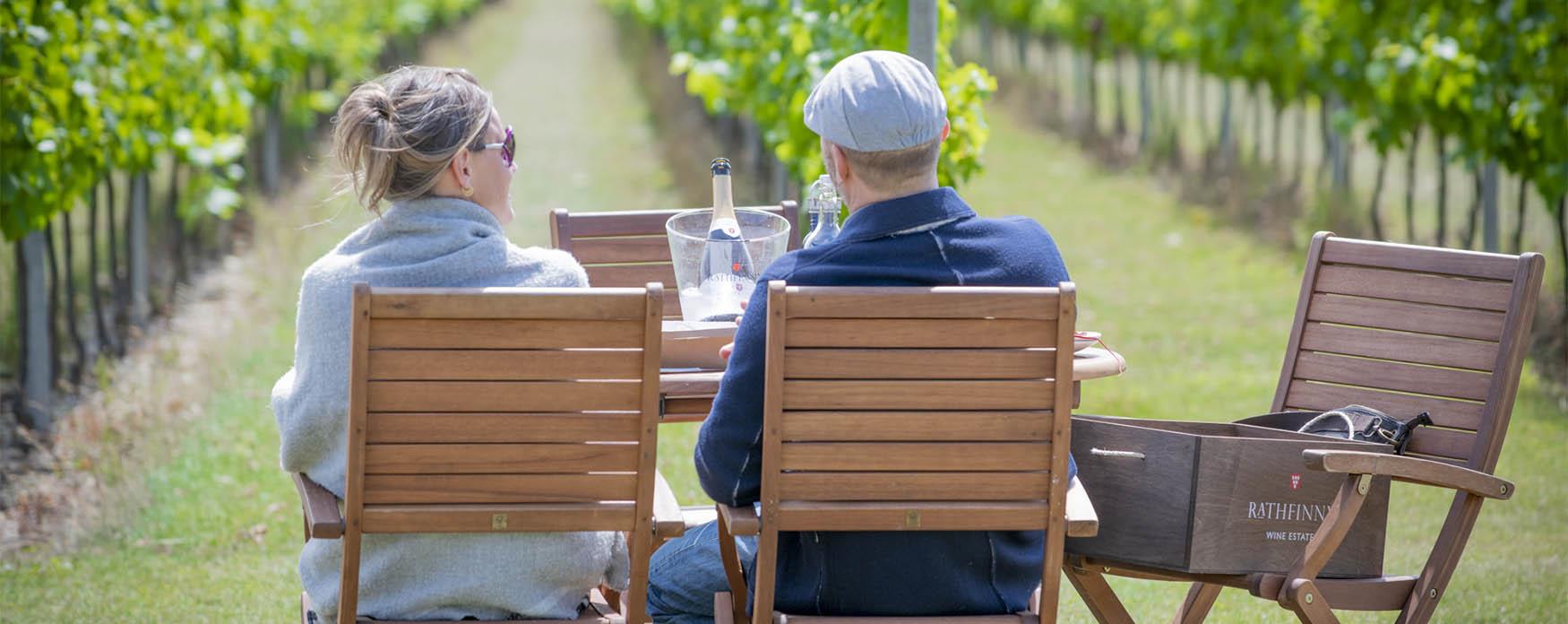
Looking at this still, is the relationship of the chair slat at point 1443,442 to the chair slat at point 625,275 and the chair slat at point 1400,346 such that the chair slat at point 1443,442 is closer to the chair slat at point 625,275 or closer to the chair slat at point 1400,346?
the chair slat at point 1400,346

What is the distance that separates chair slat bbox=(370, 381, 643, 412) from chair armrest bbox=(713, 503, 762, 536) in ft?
0.81

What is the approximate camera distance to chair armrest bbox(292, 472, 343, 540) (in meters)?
2.64

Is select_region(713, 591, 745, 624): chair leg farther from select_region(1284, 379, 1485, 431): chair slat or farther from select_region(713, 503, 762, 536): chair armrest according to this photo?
select_region(1284, 379, 1485, 431): chair slat

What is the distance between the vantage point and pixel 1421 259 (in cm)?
354

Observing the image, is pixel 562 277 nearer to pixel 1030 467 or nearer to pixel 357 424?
pixel 357 424

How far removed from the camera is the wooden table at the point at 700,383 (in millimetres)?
3094

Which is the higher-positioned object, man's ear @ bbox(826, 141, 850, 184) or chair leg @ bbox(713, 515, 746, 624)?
man's ear @ bbox(826, 141, 850, 184)

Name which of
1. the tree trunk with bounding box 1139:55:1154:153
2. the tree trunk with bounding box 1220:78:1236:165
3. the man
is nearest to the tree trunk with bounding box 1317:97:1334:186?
the tree trunk with bounding box 1220:78:1236:165

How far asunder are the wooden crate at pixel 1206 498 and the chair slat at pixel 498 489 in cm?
100

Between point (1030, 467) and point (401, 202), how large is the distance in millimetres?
1150

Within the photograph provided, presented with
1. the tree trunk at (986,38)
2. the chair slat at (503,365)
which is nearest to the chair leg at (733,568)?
the chair slat at (503,365)

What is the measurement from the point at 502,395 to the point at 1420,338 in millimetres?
2096

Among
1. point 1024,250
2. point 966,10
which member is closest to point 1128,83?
point 966,10

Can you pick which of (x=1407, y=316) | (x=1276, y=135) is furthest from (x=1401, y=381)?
(x=1276, y=135)
